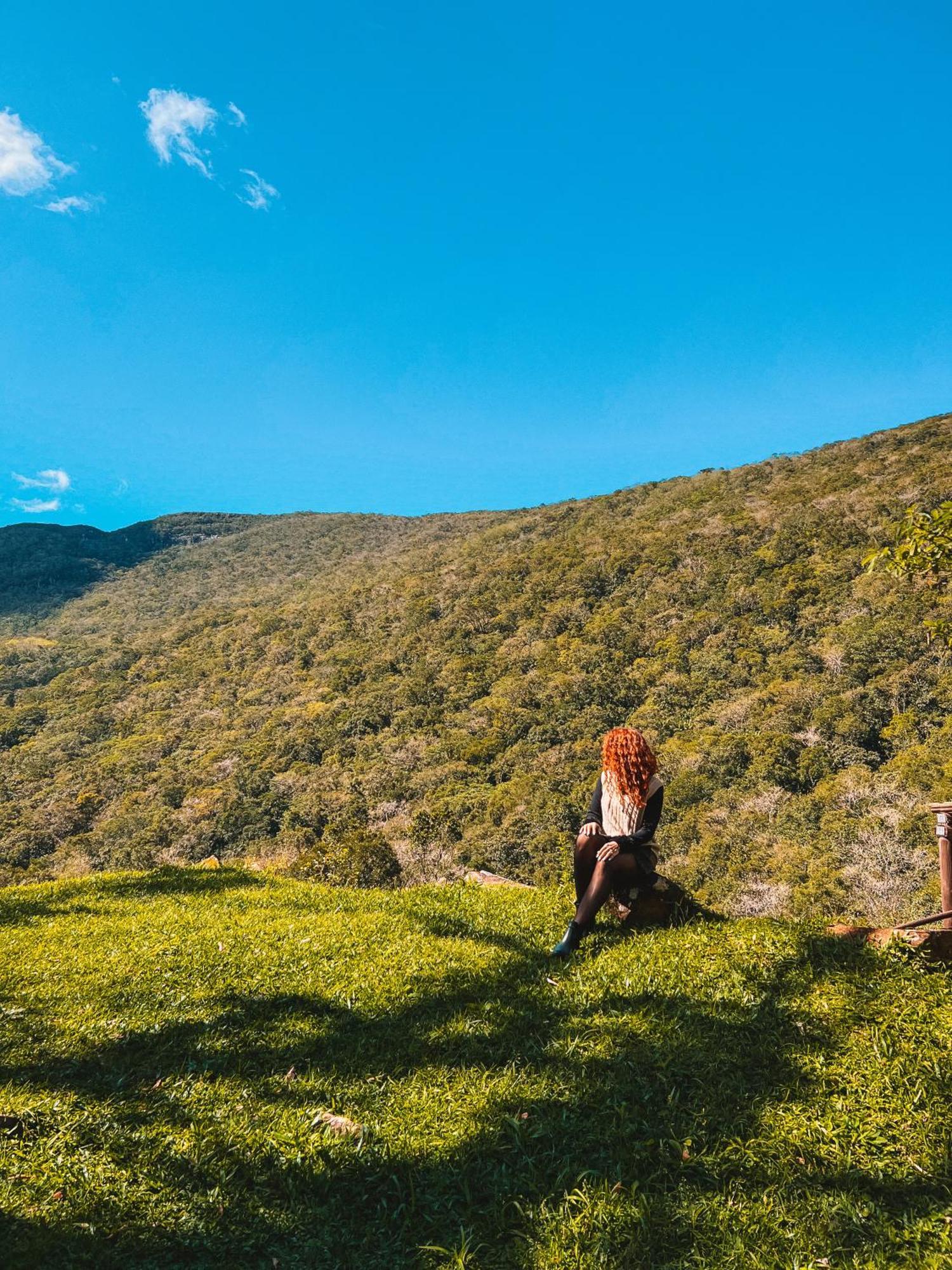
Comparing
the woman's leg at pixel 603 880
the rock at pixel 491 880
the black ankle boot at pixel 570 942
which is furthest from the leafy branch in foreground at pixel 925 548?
the rock at pixel 491 880

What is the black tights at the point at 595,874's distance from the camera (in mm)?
5402

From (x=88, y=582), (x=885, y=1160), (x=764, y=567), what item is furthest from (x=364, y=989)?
(x=88, y=582)

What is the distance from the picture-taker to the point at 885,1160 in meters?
2.98

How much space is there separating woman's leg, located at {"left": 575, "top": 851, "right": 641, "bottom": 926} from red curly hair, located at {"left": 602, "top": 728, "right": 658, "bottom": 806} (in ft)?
1.57

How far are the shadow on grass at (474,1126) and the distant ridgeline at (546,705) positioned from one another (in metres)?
12.3

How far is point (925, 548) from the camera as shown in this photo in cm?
607

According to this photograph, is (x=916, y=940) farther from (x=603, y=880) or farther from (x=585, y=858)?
(x=585, y=858)

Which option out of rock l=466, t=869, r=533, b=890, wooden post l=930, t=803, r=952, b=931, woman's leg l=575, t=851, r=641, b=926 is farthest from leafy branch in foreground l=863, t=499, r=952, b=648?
rock l=466, t=869, r=533, b=890

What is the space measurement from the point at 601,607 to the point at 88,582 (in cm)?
10047

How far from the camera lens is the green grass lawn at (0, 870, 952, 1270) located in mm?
2693

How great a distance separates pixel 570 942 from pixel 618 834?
3.11 ft

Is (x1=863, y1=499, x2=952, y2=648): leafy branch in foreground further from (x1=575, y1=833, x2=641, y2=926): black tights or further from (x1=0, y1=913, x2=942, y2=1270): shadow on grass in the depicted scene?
(x1=0, y1=913, x2=942, y2=1270): shadow on grass

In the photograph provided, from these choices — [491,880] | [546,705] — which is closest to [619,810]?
[491,880]

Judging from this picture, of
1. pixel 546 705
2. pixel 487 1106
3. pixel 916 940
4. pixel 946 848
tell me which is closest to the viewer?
pixel 487 1106
